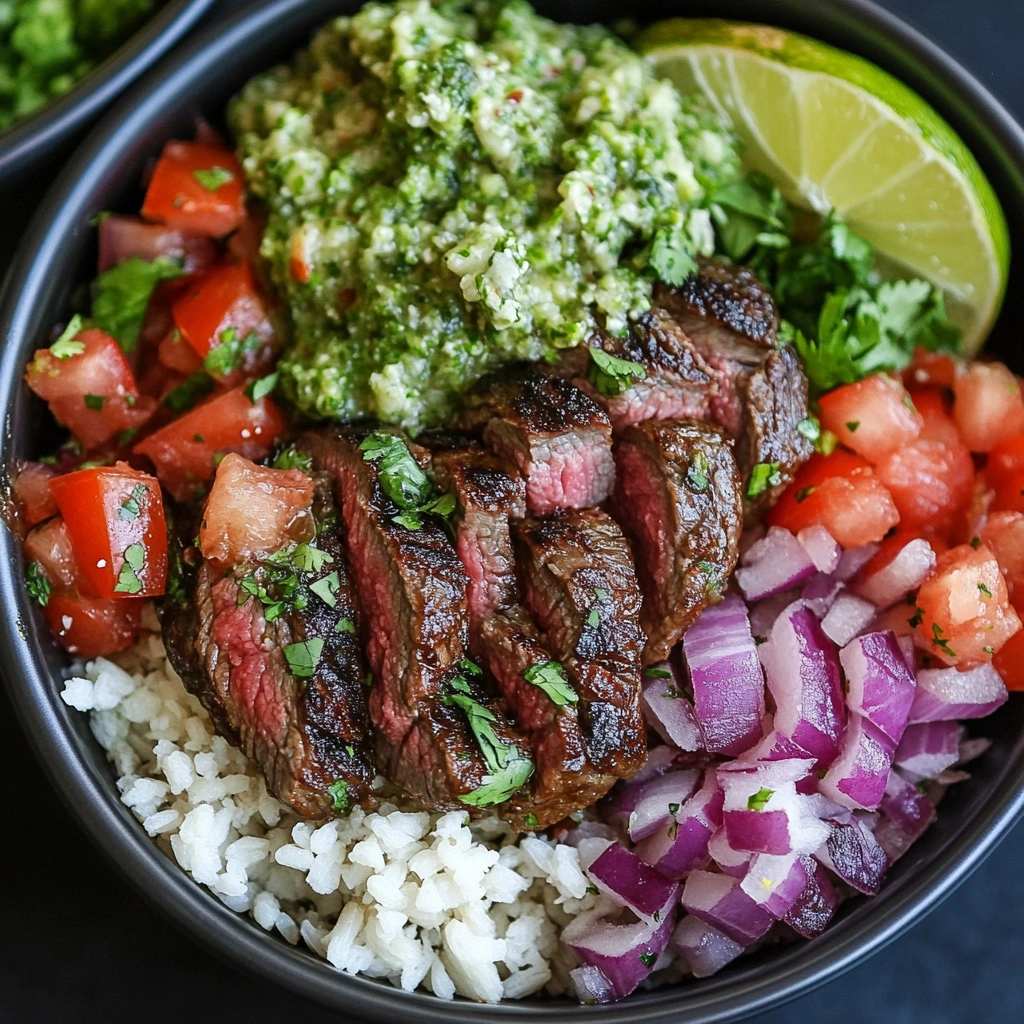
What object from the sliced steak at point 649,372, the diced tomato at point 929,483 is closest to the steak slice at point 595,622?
the sliced steak at point 649,372

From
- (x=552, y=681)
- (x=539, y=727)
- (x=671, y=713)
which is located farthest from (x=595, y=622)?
(x=671, y=713)

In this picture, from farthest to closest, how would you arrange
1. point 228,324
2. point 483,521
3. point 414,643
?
1. point 228,324
2. point 483,521
3. point 414,643

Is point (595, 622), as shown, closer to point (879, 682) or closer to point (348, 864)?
point (879, 682)

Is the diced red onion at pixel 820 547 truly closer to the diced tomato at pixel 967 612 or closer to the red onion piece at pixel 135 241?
the diced tomato at pixel 967 612

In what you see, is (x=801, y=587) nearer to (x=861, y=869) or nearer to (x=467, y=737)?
(x=861, y=869)

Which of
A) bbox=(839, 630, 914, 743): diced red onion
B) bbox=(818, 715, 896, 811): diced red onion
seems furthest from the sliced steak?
bbox=(818, 715, 896, 811): diced red onion

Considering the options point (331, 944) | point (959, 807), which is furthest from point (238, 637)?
point (959, 807)
